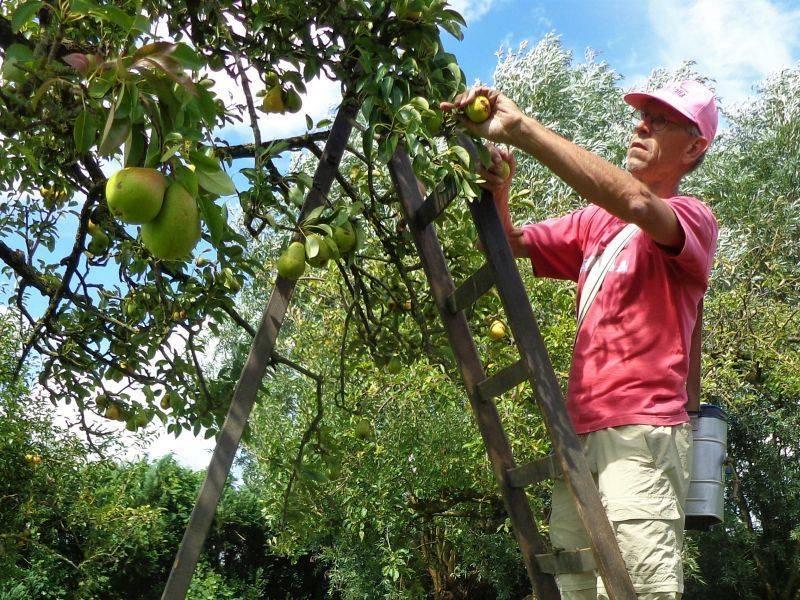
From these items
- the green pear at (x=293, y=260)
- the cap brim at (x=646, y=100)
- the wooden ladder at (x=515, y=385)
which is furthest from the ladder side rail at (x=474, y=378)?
the cap brim at (x=646, y=100)

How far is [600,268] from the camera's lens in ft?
6.30

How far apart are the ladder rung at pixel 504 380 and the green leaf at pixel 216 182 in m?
0.96

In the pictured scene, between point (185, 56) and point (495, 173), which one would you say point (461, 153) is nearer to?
point (495, 173)

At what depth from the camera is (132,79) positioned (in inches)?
44.6

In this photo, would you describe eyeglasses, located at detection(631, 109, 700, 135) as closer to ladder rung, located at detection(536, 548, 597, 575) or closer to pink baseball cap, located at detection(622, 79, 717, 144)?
pink baseball cap, located at detection(622, 79, 717, 144)

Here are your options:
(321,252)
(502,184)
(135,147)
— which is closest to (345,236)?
(321,252)

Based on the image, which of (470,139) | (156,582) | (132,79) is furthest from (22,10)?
(156,582)

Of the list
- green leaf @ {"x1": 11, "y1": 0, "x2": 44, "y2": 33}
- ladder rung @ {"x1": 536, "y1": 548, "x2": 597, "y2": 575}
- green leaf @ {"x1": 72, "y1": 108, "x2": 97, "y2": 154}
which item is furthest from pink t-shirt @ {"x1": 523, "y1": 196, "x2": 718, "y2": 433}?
green leaf @ {"x1": 11, "y1": 0, "x2": 44, "y2": 33}

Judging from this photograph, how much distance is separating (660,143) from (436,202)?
54 centimetres

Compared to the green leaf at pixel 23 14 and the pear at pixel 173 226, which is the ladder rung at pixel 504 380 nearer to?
the pear at pixel 173 226

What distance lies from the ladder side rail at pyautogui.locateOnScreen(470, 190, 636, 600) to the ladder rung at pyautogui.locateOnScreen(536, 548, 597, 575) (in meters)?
0.05

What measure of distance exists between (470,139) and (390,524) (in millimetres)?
4341

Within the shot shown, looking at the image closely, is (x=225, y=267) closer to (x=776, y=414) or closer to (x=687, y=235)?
(x=687, y=235)

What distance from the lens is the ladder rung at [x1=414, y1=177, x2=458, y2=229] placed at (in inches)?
79.6
